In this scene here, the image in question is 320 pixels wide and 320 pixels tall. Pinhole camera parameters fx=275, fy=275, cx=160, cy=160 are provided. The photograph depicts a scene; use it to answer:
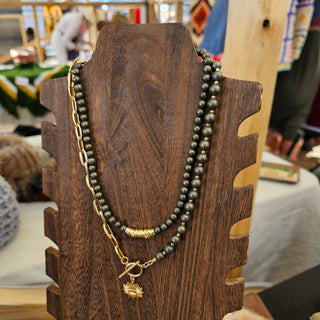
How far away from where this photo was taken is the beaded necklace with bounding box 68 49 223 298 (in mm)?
328

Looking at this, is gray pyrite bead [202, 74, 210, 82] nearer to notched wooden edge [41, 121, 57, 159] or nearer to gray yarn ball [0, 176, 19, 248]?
notched wooden edge [41, 121, 57, 159]

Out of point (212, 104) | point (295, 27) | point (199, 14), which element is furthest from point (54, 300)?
point (199, 14)

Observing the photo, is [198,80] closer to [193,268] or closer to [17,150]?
[193,268]

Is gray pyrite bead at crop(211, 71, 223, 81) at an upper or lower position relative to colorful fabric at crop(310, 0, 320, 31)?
lower

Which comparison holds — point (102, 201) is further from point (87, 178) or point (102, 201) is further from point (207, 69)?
point (207, 69)

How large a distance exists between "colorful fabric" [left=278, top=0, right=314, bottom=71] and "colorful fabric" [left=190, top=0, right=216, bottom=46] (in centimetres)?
47

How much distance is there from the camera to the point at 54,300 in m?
0.45

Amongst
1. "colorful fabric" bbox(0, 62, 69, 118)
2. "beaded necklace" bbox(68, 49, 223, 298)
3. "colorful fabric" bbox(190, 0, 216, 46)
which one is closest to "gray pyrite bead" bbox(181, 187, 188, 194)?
"beaded necklace" bbox(68, 49, 223, 298)

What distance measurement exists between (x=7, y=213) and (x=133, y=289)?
0.34 meters

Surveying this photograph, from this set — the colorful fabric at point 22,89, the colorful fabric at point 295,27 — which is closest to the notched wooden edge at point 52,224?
the colorful fabric at point 22,89

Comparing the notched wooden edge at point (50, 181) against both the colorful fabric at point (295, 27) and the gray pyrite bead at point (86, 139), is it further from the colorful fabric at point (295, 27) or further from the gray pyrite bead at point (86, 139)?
the colorful fabric at point (295, 27)

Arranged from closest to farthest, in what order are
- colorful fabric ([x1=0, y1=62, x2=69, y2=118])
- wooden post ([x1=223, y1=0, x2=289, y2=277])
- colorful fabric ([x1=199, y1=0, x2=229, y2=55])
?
1. wooden post ([x1=223, y1=0, x2=289, y2=277])
2. colorful fabric ([x1=0, y1=62, x2=69, y2=118])
3. colorful fabric ([x1=199, y1=0, x2=229, y2=55])

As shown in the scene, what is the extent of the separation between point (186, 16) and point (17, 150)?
1.82m

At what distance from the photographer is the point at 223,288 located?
1.27ft
